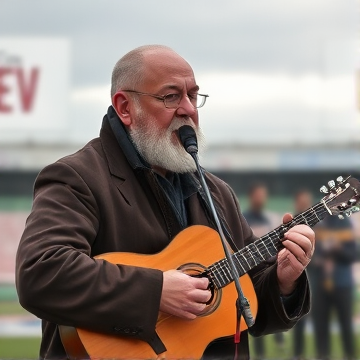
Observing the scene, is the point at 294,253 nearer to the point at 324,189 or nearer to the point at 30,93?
the point at 324,189

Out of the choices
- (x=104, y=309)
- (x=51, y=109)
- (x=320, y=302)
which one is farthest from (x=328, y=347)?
(x=104, y=309)

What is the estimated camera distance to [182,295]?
2.68 meters

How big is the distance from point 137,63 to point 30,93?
795cm

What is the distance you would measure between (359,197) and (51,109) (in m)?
8.16

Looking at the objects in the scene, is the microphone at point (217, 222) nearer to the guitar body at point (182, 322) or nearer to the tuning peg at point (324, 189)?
the guitar body at point (182, 322)

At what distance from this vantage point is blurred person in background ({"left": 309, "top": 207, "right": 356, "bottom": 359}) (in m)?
7.86

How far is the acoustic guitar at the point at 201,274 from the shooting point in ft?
8.69

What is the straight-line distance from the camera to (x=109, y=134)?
300 cm

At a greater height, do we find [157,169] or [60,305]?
[157,169]

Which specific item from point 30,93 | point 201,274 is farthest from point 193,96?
point 30,93

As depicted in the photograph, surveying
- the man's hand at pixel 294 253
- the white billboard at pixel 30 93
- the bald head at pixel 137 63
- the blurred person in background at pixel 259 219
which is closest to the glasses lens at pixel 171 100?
the bald head at pixel 137 63

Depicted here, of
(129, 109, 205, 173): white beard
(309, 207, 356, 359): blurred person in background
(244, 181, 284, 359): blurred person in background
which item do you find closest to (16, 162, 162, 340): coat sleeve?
(129, 109, 205, 173): white beard

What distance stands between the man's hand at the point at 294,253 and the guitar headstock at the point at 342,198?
0.16 m

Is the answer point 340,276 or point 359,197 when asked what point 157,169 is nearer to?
point 359,197
